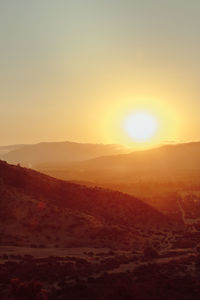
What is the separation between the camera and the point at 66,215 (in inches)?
1810

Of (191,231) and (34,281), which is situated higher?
(191,231)

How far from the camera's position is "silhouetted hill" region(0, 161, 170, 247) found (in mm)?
41594

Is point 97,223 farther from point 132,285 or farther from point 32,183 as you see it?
point 132,285

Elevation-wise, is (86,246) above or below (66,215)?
below

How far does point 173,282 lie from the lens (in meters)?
28.3

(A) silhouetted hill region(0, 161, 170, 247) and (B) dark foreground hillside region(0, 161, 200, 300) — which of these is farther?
(A) silhouetted hill region(0, 161, 170, 247)

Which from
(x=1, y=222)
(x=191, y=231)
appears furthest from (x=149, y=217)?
(x=1, y=222)

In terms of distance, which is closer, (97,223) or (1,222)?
(1,222)

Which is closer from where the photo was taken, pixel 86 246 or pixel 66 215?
pixel 86 246

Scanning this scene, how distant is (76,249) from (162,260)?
8124 mm

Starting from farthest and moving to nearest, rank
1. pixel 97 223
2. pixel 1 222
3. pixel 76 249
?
pixel 97 223 → pixel 1 222 → pixel 76 249

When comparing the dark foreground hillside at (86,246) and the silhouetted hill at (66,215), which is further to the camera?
the silhouetted hill at (66,215)

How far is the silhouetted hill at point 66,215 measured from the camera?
1638 inches

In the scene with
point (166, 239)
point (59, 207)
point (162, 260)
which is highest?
point (59, 207)
